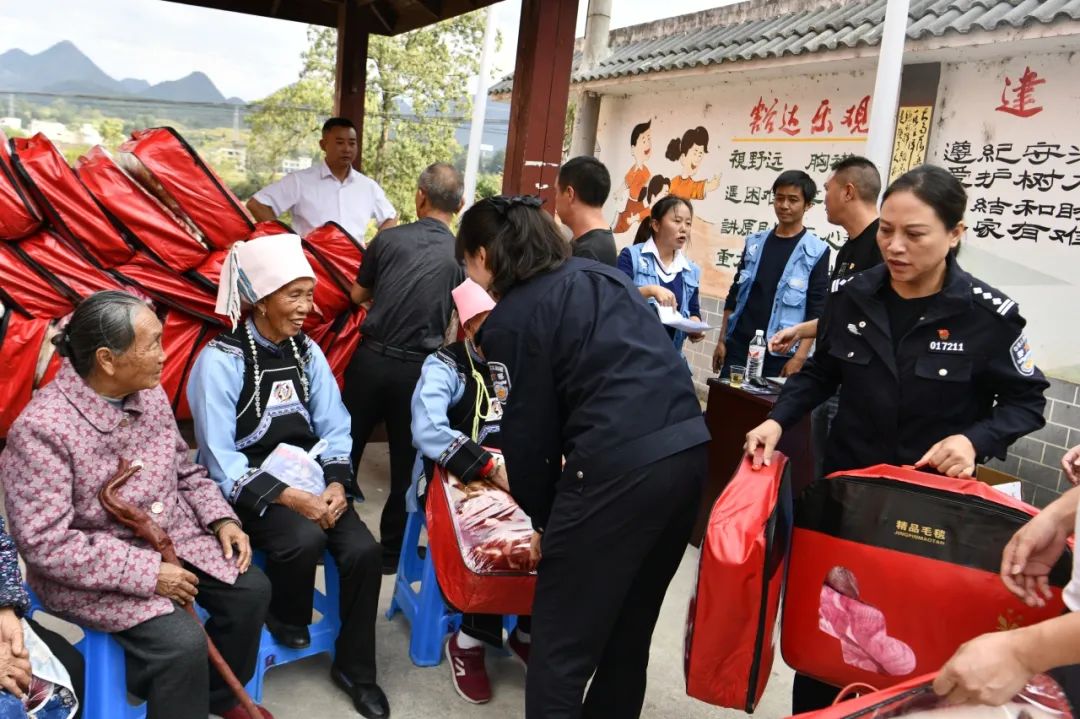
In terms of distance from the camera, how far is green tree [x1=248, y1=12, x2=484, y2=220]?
13.1 meters

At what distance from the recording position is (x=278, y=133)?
14.0 m

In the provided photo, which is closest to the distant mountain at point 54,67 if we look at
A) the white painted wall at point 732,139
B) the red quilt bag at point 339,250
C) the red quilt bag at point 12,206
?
the white painted wall at point 732,139

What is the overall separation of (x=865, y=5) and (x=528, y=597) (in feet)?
20.7

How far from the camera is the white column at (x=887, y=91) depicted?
477 cm

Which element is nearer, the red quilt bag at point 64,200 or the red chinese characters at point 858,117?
the red quilt bag at point 64,200

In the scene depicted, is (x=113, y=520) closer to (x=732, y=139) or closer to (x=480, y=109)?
(x=732, y=139)

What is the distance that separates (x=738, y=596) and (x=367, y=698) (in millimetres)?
1359

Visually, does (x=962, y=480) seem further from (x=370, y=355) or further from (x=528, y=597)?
(x=370, y=355)

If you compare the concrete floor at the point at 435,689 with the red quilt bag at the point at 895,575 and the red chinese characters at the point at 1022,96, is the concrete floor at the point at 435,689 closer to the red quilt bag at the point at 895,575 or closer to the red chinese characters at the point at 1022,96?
the red quilt bag at the point at 895,575

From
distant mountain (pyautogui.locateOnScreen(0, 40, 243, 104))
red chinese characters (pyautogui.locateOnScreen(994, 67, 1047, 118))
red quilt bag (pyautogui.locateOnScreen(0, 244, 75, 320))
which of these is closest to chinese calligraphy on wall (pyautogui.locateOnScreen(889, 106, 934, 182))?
red chinese characters (pyautogui.locateOnScreen(994, 67, 1047, 118))

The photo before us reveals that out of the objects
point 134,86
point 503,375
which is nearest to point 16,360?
point 503,375

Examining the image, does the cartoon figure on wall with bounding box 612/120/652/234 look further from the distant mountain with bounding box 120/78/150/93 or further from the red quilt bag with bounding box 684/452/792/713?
the distant mountain with bounding box 120/78/150/93

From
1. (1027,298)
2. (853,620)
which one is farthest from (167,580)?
(1027,298)

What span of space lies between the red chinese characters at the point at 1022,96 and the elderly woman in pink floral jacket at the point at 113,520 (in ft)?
17.7
